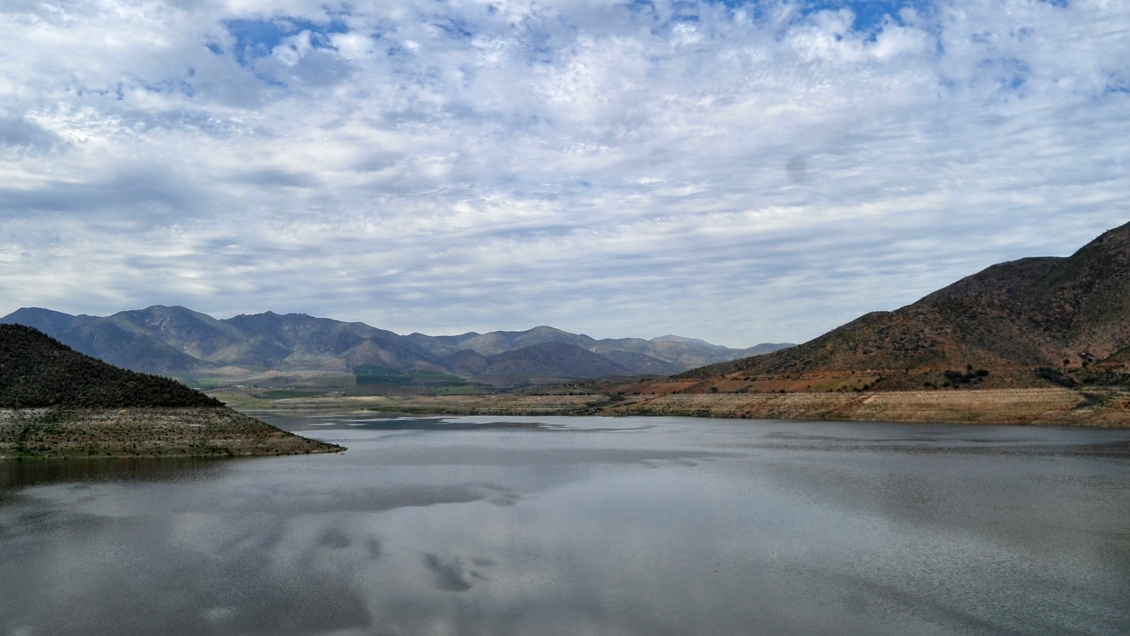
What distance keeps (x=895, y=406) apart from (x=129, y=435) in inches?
3734

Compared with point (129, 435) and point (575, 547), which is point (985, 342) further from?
point (129, 435)

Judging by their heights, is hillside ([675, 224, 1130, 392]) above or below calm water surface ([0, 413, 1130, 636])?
above

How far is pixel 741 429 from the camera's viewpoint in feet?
342

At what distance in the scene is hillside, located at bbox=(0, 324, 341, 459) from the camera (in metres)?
63.1

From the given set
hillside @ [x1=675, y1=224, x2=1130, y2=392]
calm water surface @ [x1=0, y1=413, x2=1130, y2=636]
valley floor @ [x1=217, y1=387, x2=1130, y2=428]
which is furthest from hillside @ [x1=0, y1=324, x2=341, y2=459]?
hillside @ [x1=675, y1=224, x2=1130, y2=392]

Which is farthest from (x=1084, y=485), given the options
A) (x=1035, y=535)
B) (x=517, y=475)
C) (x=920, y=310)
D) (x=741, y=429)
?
(x=920, y=310)

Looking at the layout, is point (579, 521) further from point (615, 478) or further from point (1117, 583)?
point (1117, 583)

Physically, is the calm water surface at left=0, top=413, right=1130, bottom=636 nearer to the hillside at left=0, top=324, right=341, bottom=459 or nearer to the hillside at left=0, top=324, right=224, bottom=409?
the hillside at left=0, top=324, right=341, bottom=459

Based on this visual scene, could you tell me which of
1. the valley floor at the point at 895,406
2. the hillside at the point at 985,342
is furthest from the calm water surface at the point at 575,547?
the hillside at the point at 985,342

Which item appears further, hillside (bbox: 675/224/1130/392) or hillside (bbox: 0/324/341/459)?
hillside (bbox: 675/224/1130/392)

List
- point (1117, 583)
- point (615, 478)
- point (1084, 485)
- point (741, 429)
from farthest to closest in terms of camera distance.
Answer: point (741, 429)
point (615, 478)
point (1084, 485)
point (1117, 583)

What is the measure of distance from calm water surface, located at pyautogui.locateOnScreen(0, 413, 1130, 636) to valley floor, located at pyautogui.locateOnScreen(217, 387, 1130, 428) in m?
33.4

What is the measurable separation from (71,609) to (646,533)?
72.1 feet

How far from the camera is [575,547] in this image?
105 ft
